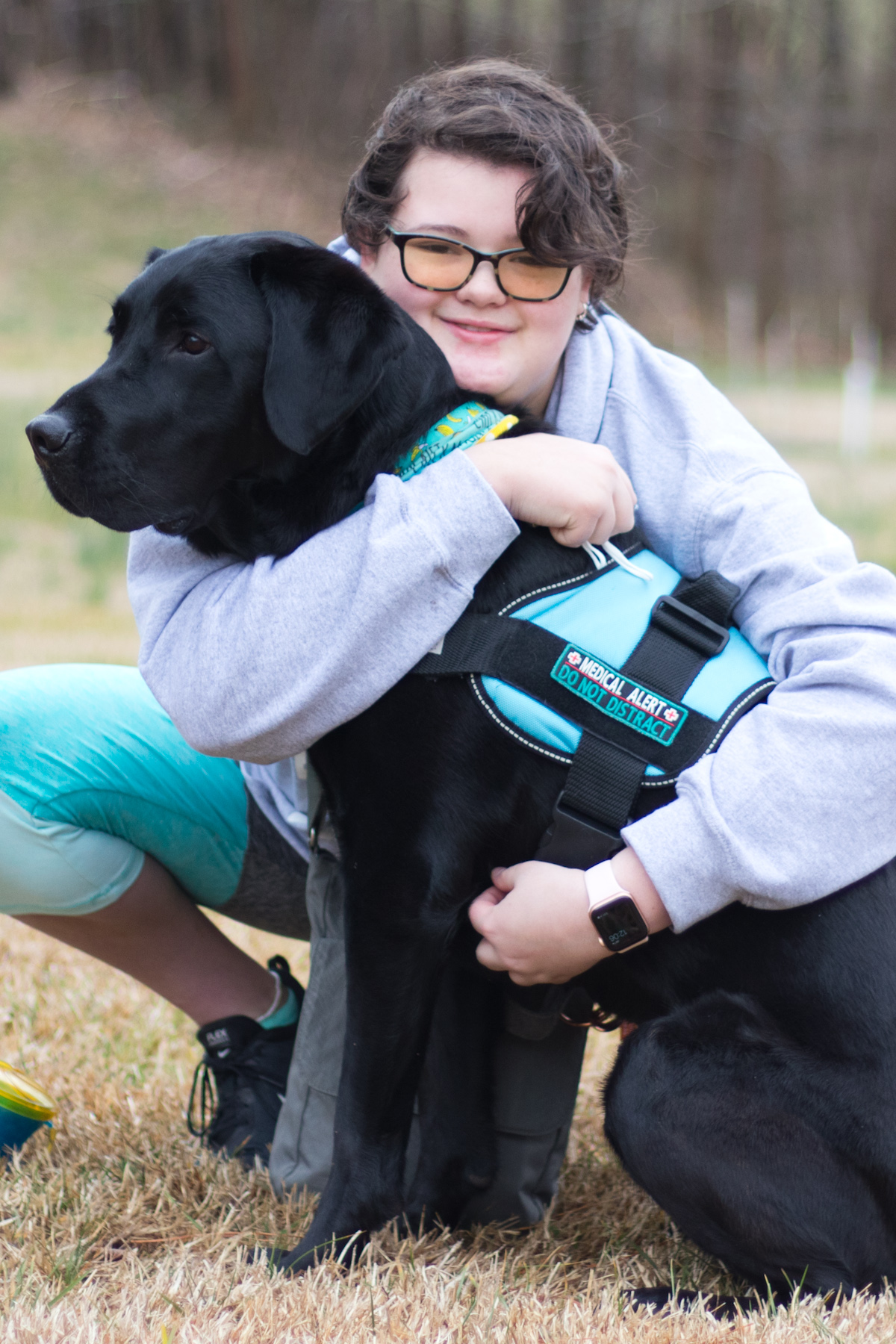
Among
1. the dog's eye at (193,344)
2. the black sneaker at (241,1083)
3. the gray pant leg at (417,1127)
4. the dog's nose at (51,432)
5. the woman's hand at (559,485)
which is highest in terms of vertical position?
the dog's eye at (193,344)

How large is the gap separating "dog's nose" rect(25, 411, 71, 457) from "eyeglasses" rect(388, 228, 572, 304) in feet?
1.80

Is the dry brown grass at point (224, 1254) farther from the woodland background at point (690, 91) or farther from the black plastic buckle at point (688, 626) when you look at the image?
the woodland background at point (690, 91)

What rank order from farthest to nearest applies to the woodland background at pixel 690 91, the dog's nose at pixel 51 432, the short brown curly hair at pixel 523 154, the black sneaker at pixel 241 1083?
the woodland background at pixel 690 91 < the black sneaker at pixel 241 1083 < the short brown curly hair at pixel 523 154 < the dog's nose at pixel 51 432

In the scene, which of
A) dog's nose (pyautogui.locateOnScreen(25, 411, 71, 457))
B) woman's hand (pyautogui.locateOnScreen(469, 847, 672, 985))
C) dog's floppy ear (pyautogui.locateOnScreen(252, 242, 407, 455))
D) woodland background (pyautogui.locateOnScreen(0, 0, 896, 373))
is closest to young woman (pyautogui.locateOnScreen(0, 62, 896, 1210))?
woman's hand (pyautogui.locateOnScreen(469, 847, 672, 985))

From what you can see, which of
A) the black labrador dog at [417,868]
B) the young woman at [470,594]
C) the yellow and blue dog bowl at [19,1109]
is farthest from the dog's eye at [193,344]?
the yellow and blue dog bowl at [19,1109]

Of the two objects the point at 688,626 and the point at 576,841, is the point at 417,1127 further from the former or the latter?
the point at 688,626

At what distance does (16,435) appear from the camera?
9.05 meters

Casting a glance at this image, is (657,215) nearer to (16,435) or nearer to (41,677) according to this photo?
(16,435)

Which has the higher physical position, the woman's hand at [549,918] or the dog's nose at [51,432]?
the dog's nose at [51,432]

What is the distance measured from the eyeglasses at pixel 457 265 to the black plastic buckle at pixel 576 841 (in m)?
0.77

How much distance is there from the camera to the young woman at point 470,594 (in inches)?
64.5

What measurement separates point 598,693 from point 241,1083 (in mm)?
1039

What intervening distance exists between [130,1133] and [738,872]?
1160 millimetres

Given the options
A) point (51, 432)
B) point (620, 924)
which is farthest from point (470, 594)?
point (51, 432)
